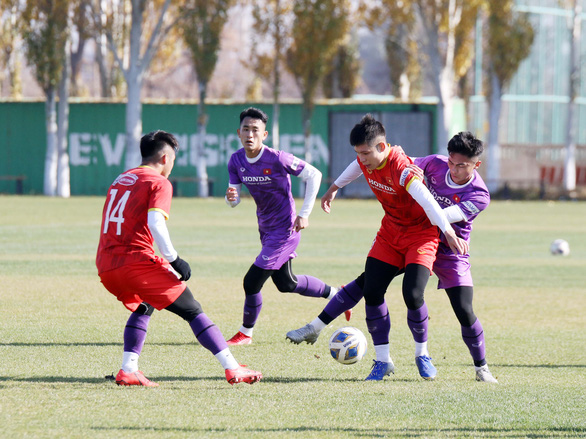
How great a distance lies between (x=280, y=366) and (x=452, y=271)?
1.51 m

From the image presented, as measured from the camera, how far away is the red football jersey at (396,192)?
264 inches

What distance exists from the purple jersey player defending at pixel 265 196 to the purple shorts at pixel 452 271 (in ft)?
5.23

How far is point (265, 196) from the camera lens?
8414mm

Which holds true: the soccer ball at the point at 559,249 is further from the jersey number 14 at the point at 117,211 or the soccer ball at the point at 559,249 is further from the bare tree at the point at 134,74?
the bare tree at the point at 134,74

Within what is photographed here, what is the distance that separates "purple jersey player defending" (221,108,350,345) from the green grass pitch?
485 millimetres

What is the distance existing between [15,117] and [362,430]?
34720mm

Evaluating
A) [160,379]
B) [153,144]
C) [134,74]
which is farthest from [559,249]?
[134,74]

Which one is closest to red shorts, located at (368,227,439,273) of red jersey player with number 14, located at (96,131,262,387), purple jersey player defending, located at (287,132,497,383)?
purple jersey player defending, located at (287,132,497,383)

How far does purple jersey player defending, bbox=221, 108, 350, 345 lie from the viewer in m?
8.15

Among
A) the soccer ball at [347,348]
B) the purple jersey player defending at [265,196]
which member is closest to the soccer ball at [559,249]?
the purple jersey player defending at [265,196]

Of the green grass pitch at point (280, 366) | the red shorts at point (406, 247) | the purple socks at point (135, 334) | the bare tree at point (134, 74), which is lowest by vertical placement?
the green grass pitch at point (280, 366)

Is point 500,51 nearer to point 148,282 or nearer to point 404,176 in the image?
Answer: point 404,176

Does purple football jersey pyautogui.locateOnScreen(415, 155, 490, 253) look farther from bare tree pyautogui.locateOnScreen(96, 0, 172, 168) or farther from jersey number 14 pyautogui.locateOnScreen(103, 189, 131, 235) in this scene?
bare tree pyautogui.locateOnScreen(96, 0, 172, 168)

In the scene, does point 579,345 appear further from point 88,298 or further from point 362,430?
point 88,298
